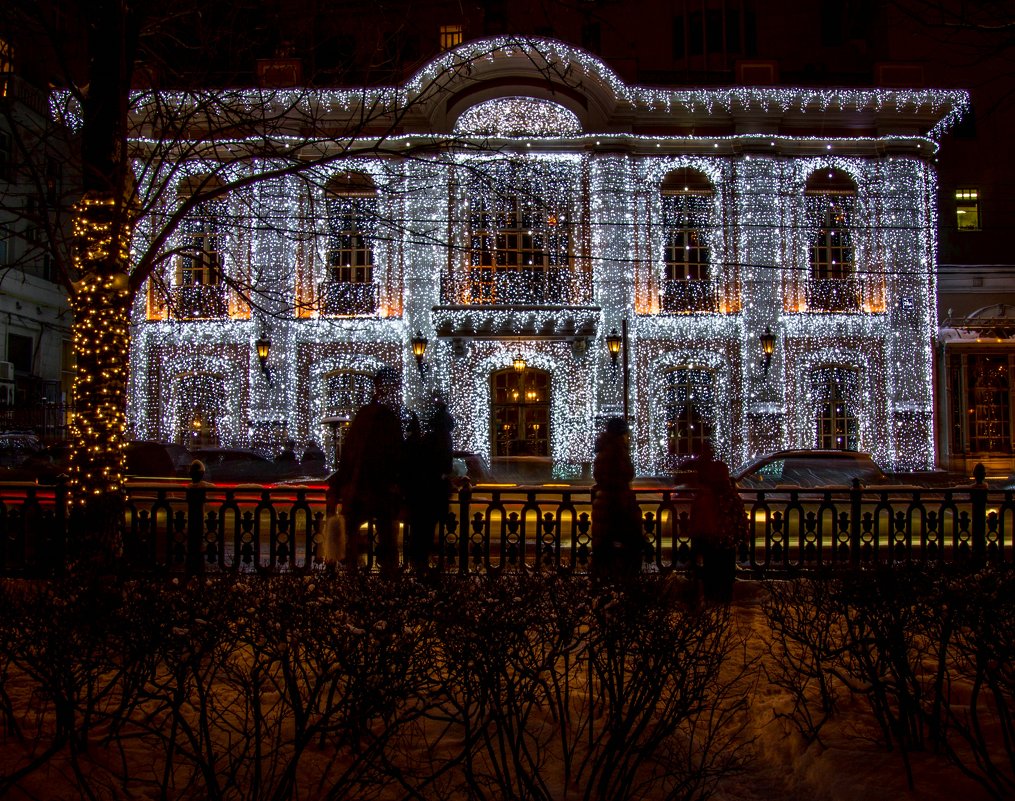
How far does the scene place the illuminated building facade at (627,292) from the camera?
24.0 meters

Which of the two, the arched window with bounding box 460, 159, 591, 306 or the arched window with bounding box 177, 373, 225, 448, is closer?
the arched window with bounding box 460, 159, 591, 306

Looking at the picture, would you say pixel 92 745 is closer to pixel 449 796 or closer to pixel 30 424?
pixel 449 796

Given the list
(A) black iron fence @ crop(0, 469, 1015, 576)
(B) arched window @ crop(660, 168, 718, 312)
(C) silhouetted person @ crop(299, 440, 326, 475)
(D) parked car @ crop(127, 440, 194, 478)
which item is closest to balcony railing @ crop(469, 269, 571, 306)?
(B) arched window @ crop(660, 168, 718, 312)

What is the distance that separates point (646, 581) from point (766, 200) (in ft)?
71.0

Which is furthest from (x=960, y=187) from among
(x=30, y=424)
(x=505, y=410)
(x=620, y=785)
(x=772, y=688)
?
(x=30, y=424)

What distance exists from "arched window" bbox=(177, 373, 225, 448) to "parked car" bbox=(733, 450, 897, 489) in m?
15.8

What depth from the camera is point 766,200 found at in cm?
2445

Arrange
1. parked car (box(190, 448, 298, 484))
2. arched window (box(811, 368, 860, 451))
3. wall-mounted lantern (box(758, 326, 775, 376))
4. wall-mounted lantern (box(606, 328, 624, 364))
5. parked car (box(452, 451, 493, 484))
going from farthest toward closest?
arched window (box(811, 368, 860, 451)) → wall-mounted lantern (box(758, 326, 775, 376)) → wall-mounted lantern (box(606, 328, 624, 364)) → parked car (box(190, 448, 298, 484)) → parked car (box(452, 451, 493, 484))

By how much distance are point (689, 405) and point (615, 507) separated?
16.4m

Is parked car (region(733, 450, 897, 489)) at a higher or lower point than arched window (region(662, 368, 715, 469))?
lower

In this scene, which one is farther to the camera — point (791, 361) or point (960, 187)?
point (960, 187)

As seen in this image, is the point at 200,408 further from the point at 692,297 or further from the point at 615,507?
the point at 615,507

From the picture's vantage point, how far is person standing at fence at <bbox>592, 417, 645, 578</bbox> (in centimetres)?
859

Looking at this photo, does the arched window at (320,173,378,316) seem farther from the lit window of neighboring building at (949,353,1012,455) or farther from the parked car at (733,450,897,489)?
the lit window of neighboring building at (949,353,1012,455)
